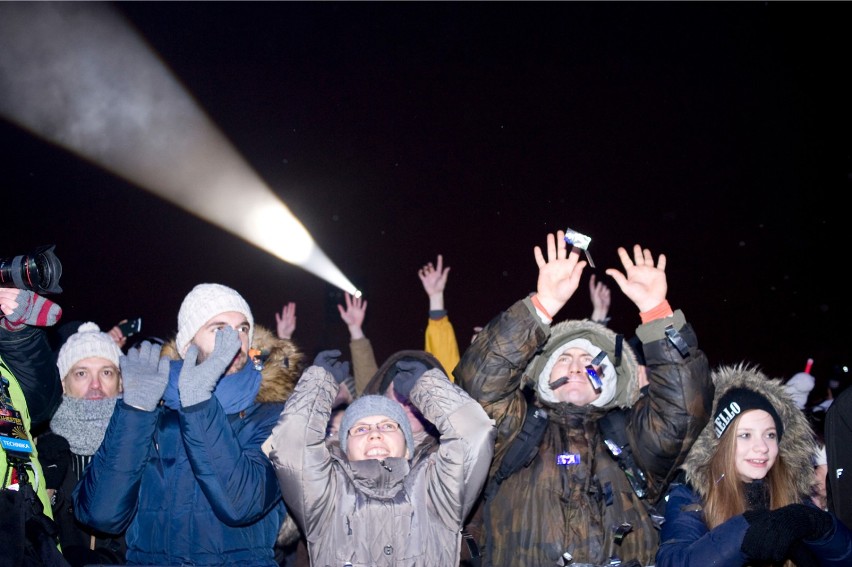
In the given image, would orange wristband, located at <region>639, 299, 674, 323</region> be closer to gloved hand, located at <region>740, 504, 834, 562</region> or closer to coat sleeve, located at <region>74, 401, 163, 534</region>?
gloved hand, located at <region>740, 504, 834, 562</region>

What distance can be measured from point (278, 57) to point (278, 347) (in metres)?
5.46

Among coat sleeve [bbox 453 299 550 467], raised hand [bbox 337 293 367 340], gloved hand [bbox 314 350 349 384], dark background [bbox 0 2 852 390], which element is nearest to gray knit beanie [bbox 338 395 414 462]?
gloved hand [bbox 314 350 349 384]

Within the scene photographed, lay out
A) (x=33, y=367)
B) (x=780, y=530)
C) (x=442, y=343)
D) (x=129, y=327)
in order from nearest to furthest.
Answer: (x=780, y=530) → (x=33, y=367) → (x=129, y=327) → (x=442, y=343)

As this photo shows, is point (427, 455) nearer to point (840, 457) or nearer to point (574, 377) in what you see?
point (574, 377)

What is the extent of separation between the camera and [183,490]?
8.54 feet

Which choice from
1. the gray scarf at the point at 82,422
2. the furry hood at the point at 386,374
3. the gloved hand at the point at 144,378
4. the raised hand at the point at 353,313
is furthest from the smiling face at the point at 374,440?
the raised hand at the point at 353,313

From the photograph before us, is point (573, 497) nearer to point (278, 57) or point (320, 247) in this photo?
point (320, 247)

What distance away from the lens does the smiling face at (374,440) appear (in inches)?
106

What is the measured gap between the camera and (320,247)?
7.68 m

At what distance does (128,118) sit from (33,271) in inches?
212

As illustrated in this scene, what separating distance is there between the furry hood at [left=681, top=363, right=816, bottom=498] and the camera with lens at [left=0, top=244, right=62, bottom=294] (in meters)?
2.48

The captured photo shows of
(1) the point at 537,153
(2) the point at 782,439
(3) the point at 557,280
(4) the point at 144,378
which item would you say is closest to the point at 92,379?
(4) the point at 144,378

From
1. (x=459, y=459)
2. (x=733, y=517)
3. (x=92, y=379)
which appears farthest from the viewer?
(x=92, y=379)

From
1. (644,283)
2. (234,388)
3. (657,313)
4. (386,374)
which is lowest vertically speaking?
(234,388)
